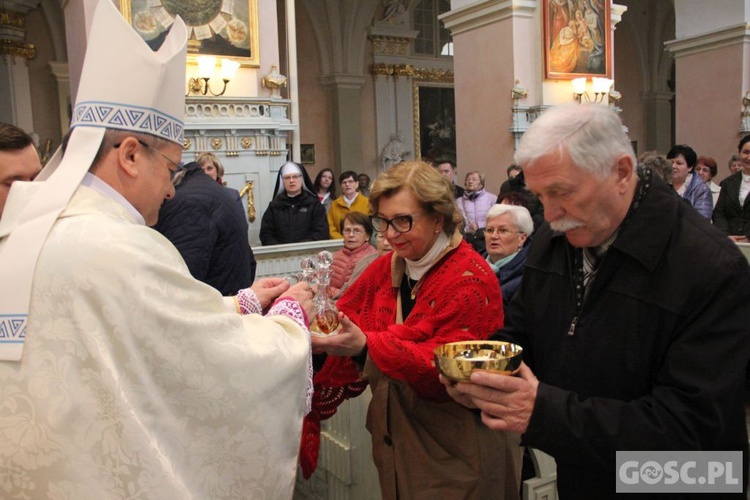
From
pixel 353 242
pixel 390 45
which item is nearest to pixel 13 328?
pixel 353 242

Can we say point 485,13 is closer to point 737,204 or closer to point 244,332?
point 737,204

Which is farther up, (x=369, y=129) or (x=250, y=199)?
(x=369, y=129)

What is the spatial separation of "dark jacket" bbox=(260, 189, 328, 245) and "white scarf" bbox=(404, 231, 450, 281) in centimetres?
477

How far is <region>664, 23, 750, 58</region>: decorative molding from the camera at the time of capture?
1183cm

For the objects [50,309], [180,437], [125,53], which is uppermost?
[125,53]

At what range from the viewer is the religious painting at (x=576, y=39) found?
976 cm

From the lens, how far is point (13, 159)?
267 centimetres

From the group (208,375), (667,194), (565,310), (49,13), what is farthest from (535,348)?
→ (49,13)

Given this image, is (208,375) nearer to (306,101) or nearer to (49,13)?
(49,13)

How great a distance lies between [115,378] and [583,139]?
4.19 ft

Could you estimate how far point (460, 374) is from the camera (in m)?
1.68

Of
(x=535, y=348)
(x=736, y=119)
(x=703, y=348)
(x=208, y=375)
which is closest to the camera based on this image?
(x=703, y=348)

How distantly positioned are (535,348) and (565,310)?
0.19 meters
